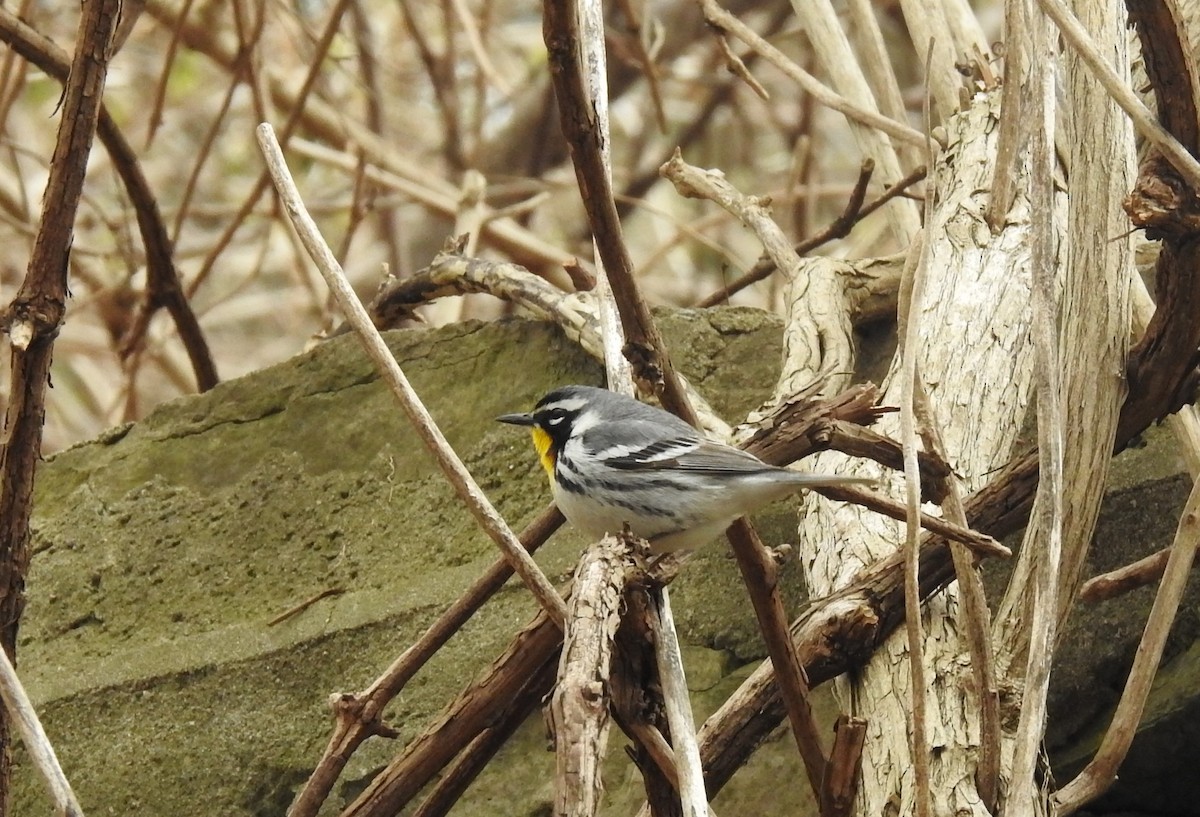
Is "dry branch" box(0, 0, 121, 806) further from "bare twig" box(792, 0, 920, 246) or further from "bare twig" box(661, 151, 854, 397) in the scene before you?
"bare twig" box(792, 0, 920, 246)

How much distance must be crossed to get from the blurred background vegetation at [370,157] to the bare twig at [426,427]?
123 inches

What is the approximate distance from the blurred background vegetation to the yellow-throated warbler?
201 centimetres

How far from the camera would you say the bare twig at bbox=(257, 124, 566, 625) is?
204cm

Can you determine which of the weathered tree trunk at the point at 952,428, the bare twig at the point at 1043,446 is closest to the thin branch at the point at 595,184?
the weathered tree trunk at the point at 952,428

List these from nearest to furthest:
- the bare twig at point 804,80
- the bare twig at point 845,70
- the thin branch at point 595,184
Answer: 1. the thin branch at point 595,184
2. the bare twig at point 804,80
3. the bare twig at point 845,70

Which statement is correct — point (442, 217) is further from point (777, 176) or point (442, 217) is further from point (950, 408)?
point (950, 408)

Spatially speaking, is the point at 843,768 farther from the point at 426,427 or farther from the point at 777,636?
the point at 426,427

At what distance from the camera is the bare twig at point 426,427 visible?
80.1 inches

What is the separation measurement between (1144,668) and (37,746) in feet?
5.85

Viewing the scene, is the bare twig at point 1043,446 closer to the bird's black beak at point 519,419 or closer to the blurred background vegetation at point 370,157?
the bird's black beak at point 519,419

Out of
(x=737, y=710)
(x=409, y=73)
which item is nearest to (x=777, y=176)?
(x=409, y=73)

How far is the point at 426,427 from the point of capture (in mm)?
2037

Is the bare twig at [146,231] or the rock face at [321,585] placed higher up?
the bare twig at [146,231]

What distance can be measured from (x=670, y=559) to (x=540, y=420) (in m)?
1.04
